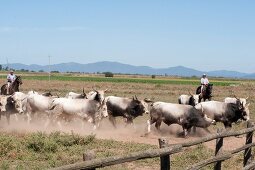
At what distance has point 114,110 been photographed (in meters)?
21.7

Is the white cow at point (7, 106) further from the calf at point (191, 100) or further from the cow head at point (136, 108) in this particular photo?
the calf at point (191, 100)

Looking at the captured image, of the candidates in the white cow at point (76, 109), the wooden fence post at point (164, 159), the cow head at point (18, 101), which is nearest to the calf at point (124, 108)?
the white cow at point (76, 109)

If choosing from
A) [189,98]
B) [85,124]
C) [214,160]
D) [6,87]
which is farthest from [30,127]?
[214,160]

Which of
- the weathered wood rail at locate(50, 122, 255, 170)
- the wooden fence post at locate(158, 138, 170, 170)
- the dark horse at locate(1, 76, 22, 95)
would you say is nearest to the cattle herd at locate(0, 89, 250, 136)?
the dark horse at locate(1, 76, 22, 95)

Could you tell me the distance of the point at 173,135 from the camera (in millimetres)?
19609

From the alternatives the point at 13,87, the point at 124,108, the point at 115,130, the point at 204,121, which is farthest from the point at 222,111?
the point at 13,87

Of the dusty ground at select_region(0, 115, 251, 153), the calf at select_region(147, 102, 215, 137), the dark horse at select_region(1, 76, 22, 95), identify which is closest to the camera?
the dusty ground at select_region(0, 115, 251, 153)

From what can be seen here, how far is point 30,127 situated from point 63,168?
16.3 m

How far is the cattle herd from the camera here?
750 inches

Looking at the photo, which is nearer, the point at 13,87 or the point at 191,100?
the point at 191,100

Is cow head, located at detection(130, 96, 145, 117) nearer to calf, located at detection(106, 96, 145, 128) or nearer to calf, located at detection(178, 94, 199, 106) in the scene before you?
calf, located at detection(106, 96, 145, 128)

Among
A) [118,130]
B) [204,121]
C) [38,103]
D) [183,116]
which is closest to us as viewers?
[183,116]

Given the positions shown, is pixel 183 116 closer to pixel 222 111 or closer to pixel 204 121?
pixel 204 121

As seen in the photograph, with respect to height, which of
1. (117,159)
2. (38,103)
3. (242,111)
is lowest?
A: (242,111)
